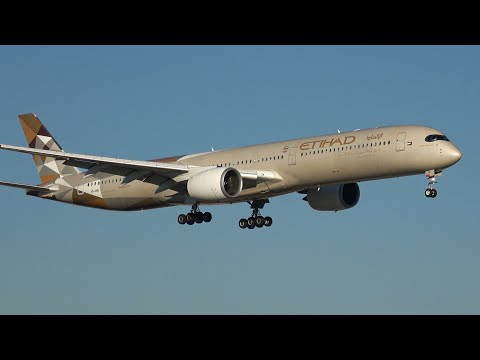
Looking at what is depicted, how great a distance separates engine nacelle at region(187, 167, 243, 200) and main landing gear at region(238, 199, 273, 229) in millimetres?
4680

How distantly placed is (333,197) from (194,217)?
896 cm

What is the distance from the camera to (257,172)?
227 feet

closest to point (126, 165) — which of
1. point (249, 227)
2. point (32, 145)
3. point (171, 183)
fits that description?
point (171, 183)

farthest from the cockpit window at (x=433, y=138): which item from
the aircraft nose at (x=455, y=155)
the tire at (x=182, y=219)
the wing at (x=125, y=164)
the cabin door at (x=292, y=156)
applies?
the tire at (x=182, y=219)

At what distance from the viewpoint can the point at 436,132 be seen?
64.7 meters

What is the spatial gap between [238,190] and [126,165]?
7.58m

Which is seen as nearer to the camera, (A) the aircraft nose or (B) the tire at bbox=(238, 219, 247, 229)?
(A) the aircraft nose

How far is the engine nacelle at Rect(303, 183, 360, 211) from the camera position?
74312mm

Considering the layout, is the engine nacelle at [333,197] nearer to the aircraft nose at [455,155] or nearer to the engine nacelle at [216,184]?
the engine nacelle at [216,184]

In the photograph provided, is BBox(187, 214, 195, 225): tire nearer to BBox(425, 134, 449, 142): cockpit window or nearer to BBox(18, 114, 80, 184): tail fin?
BBox(18, 114, 80, 184): tail fin

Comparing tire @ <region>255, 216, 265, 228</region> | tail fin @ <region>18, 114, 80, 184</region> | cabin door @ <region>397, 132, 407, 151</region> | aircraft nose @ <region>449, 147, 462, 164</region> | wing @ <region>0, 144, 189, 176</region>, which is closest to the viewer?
aircraft nose @ <region>449, 147, 462, 164</region>

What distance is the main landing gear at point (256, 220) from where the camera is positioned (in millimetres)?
73250

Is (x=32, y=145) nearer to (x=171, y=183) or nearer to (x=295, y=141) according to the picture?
(x=171, y=183)

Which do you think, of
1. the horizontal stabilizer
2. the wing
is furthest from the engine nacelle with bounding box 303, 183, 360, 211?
the horizontal stabilizer
